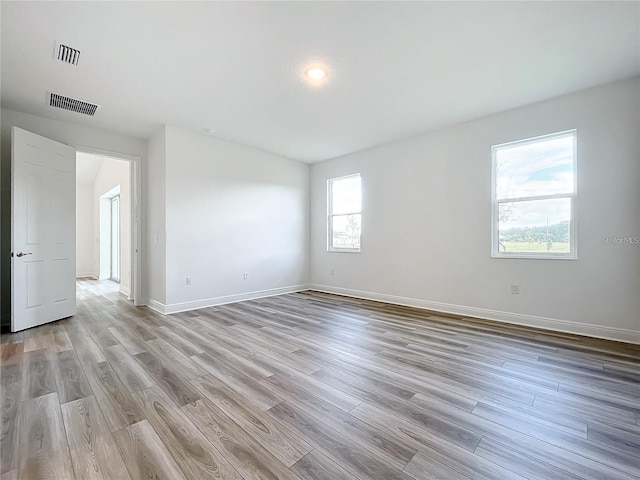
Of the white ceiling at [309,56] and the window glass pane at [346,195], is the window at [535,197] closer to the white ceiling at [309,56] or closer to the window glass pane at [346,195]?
the white ceiling at [309,56]

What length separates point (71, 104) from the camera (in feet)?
10.8

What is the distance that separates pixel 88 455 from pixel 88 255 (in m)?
9.24

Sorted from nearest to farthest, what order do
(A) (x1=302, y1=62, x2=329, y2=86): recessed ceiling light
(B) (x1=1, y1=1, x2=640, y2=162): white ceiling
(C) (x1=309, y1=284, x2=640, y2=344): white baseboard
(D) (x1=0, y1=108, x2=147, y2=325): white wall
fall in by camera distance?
(B) (x1=1, y1=1, x2=640, y2=162): white ceiling → (A) (x1=302, y1=62, x2=329, y2=86): recessed ceiling light → (C) (x1=309, y1=284, x2=640, y2=344): white baseboard → (D) (x1=0, y1=108, x2=147, y2=325): white wall

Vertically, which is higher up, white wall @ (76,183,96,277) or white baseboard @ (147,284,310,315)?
white wall @ (76,183,96,277)

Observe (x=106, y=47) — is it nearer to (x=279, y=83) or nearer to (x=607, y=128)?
(x=279, y=83)

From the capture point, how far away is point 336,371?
7.22ft

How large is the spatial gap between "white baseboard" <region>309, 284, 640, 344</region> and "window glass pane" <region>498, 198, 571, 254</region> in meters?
0.82

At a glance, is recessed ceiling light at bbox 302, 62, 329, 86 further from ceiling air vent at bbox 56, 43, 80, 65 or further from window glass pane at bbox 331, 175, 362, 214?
window glass pane at bbox 331, 175, 362, 214

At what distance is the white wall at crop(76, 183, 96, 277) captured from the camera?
827cm

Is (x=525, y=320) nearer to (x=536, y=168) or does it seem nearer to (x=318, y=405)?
(x=536, y=168)

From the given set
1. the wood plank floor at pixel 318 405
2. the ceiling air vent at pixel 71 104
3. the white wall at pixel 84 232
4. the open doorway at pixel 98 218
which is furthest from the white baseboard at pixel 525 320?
the white wall at pixel 84 232

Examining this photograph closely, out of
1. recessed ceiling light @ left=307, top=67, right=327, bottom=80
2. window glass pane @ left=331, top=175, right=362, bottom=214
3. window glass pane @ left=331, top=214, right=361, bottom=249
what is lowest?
window glass pane @ left=331, top=214, right=361, bottom=249

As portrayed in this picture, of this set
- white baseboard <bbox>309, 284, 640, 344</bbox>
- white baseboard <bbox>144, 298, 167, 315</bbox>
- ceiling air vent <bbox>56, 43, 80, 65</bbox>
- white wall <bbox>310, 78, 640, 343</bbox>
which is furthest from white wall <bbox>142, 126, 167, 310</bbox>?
white baseboard <bbox>309, 284, 640, 344</bbox>

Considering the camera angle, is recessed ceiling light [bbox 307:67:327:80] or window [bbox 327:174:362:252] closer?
recessed ceiling light [bbox 307:67:327:80]
